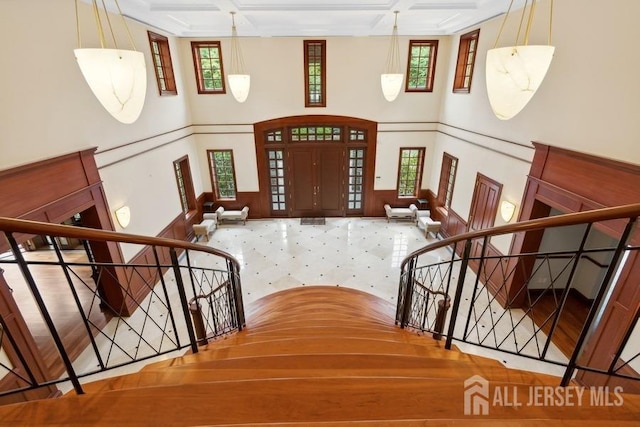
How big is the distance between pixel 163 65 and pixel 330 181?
502 centimetres

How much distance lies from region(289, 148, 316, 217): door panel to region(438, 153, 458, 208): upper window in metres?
3.55

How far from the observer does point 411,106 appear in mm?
8227

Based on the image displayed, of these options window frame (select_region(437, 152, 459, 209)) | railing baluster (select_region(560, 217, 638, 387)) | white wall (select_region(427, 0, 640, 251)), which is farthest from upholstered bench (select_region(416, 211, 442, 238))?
railing baluster (select_region(560, 217, 638, 387))

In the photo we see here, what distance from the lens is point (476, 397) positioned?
1.49m

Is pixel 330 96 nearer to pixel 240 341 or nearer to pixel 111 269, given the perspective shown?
pixel 111 269

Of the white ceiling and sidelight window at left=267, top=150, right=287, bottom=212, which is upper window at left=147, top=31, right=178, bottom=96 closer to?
the white ceiling

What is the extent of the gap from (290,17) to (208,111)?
11.2 ft

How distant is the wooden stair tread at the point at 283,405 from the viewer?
1390 mm

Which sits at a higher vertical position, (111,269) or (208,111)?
(208,111)

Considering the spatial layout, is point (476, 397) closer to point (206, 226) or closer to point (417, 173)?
point (206, 226)

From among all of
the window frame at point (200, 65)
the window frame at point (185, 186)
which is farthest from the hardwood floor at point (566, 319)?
the window frame at point (200, 65)

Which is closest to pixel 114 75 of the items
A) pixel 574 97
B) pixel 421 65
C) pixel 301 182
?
pixel 574 97

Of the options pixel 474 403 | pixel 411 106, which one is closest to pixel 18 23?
pixel 474 403

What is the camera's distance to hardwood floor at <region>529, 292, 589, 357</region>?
4.62m
